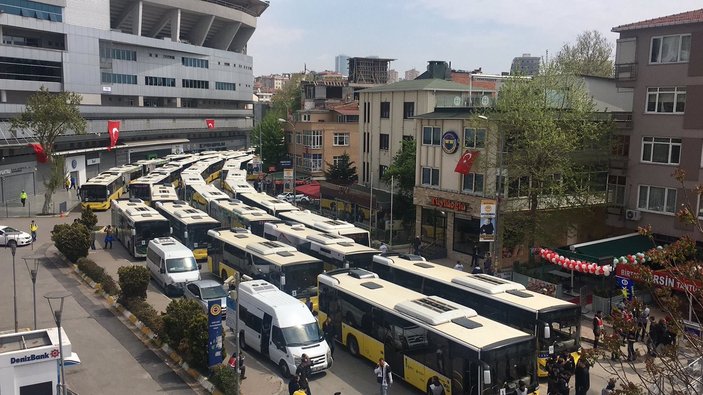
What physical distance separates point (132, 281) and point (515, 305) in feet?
50.0

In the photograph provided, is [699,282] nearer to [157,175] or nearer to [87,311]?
[87,311]

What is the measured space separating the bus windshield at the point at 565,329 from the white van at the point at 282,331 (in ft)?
23.6

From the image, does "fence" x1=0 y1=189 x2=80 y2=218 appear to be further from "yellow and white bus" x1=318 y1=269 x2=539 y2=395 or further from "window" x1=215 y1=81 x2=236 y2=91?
"window" x1=215 y1=81 x2=236 y2=91

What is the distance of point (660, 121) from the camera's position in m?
30.0

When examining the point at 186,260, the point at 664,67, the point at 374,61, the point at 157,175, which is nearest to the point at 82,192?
the point at 157,175

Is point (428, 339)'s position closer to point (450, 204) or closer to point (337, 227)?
point (337, 227)

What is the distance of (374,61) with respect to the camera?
107000mm

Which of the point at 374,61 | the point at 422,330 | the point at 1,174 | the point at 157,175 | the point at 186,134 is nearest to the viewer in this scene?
the point at 422,330

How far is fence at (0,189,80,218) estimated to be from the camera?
159 ft

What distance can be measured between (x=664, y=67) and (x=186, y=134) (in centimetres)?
8256

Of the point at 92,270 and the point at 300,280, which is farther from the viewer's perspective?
the point at 92,270

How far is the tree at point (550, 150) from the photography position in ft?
97.7

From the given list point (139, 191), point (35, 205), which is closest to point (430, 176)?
point (139, 191)

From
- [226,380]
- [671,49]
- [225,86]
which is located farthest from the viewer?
[225,86]
